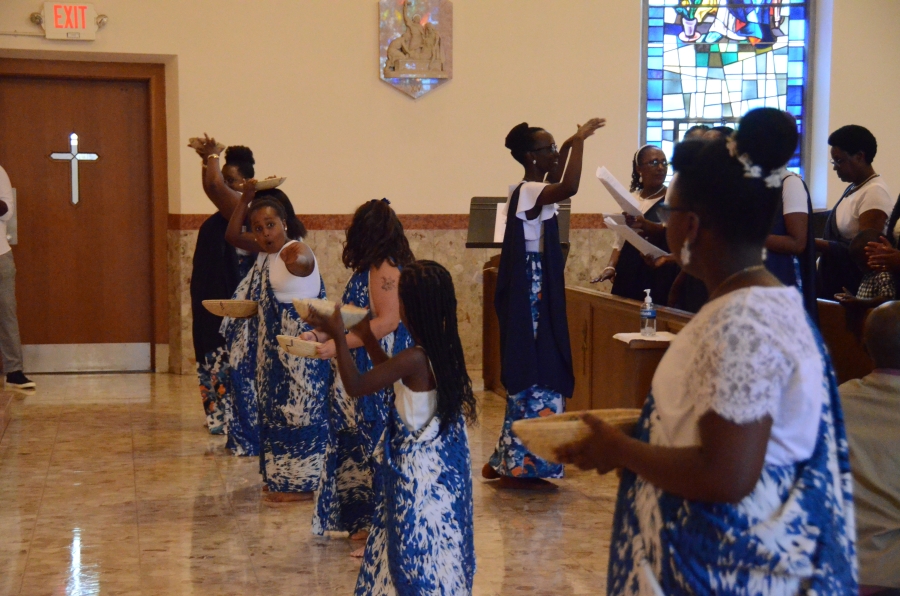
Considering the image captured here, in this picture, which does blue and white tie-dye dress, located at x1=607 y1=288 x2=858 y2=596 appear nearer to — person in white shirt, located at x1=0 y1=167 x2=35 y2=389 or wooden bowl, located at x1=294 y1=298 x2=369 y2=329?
wooden bowl, located at x1=294 y1=298 x2=369 y2=329

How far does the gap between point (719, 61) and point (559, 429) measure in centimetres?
867

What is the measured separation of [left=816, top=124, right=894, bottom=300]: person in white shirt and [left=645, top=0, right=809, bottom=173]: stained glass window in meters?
4.53

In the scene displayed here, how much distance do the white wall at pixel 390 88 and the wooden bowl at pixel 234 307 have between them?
383 cm

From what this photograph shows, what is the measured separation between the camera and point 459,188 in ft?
29.5

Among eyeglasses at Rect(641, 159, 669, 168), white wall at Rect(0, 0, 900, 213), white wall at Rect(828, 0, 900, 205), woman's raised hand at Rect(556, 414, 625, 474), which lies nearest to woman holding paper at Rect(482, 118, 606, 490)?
eyeglasses at Rect(641, 159, 669, 168)

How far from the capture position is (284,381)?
483 cm

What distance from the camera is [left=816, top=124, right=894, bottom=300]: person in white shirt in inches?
194

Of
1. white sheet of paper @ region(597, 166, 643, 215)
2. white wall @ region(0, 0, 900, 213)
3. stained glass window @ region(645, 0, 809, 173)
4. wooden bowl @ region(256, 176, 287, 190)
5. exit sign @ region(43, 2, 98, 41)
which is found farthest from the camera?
stained glass window @ region(645, 0, 809, 173)

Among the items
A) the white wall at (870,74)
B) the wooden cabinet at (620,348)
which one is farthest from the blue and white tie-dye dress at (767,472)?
the white wall at (870,74)

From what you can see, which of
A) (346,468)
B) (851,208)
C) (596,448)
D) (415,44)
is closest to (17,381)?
(415,44)

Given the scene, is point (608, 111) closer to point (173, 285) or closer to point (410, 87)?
point (410, 87)

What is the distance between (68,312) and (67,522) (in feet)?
15.3

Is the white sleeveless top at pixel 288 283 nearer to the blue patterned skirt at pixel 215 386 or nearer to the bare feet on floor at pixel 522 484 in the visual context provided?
the bare feet on floor at pixel 522 484

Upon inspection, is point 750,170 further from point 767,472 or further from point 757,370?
point 767,472
